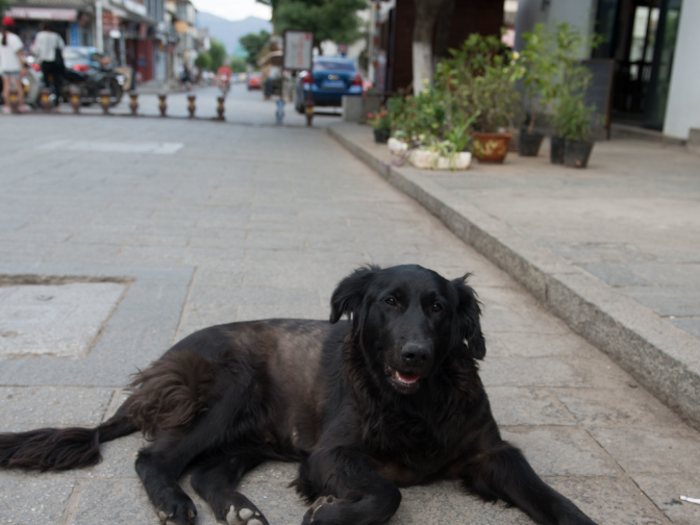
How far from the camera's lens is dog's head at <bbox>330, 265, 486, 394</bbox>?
2.26 metres

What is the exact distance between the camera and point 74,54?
23.9 metres

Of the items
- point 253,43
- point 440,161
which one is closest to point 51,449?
point 440,161

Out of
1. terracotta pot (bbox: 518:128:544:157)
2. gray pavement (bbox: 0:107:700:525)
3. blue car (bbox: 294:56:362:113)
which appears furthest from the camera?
blue car (bbox: 294:56:362:113)

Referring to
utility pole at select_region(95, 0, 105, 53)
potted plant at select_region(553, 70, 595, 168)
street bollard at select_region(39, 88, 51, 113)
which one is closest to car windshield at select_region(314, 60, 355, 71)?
street bollard at select_region(39, 88, 51, 113)

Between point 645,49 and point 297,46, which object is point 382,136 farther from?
point 297,46

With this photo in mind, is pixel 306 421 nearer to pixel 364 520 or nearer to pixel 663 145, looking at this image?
pixel 364 520

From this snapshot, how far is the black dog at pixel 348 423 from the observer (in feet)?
7.38

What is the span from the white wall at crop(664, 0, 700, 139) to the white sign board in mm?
11598

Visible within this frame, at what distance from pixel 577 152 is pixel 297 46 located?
44.4 feet

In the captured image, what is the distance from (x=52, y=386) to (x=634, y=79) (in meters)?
18.2

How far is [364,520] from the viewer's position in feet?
6.95

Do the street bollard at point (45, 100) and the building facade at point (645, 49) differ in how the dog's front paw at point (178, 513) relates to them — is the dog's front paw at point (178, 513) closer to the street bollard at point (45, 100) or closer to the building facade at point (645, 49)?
the building facade at point (645, 49)

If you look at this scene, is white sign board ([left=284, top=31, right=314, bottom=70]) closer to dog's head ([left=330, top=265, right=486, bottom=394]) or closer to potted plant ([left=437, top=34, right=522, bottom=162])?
potted plant ([left=437, top=34, right=522, bottom=162])

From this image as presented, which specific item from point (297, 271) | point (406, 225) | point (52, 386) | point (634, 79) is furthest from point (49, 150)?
point (634, 79)
